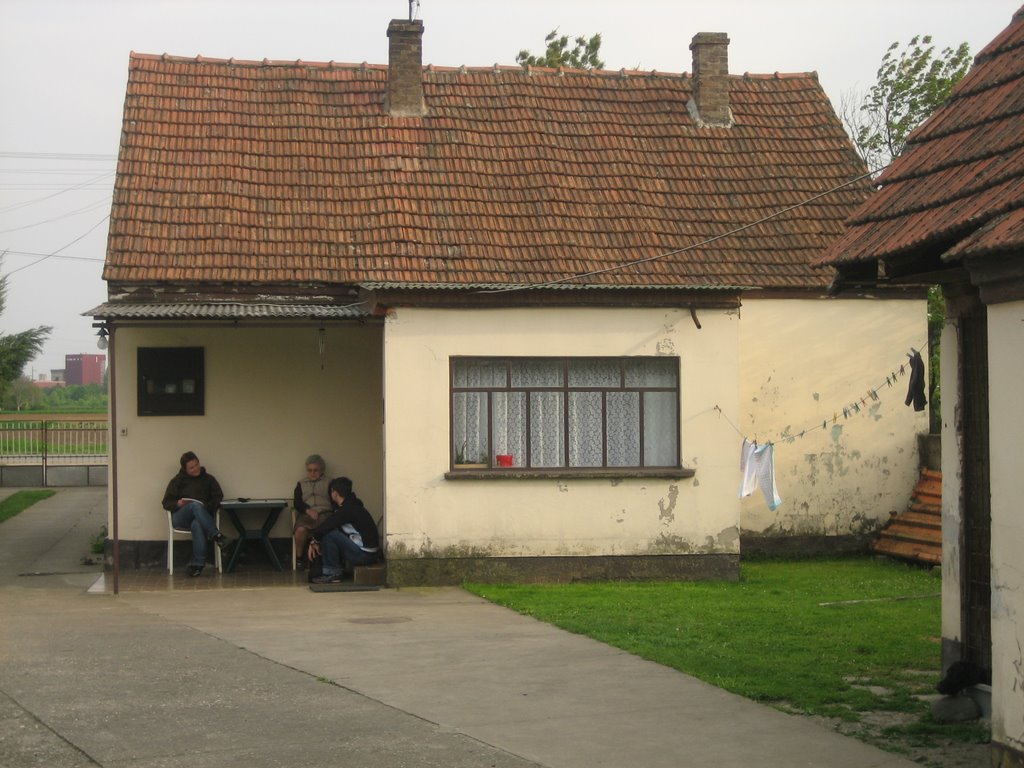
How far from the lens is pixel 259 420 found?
57.0ft

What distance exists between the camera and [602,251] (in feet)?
53.9

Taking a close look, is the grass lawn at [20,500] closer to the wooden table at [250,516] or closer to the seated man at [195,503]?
the wooden table at [250,516]

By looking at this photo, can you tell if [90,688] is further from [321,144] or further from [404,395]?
[321,144]

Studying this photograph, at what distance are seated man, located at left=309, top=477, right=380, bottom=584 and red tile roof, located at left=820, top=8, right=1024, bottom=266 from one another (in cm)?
811

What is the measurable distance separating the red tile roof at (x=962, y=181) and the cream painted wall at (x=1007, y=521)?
1.73 ft

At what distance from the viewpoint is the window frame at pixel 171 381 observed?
55.8 feet

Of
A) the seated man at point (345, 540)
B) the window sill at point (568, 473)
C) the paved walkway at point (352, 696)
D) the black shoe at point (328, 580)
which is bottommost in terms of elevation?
the paved walkway at point (352, 696)

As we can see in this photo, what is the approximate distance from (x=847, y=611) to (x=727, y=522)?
2.64 meters

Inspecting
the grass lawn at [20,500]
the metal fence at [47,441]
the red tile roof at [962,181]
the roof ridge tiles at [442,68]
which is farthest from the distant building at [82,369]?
the red tile roof at [962,181]

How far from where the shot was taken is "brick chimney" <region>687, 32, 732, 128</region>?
19.2 m

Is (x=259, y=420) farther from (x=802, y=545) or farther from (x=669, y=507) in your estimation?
(x=802, y=545)

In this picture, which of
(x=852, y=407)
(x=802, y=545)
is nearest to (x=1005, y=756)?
(x=802, y=545)

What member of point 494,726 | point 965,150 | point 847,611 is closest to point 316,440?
point 847,611

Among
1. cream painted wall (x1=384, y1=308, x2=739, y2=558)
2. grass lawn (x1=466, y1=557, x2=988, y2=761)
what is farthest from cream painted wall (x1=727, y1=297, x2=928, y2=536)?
cream painted wall (x1=384, y1=308, x2=739, y2=558)
